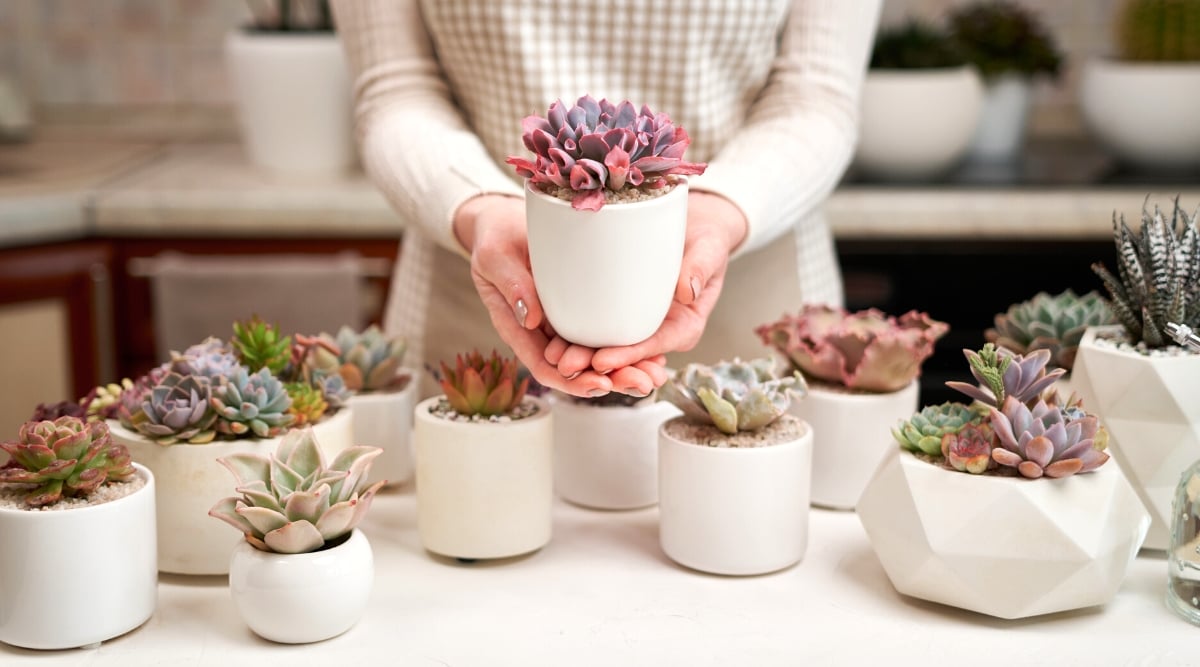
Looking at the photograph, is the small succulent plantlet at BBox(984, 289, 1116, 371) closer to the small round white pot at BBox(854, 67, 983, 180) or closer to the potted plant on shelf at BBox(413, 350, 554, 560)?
the potted plant on shelf at BBox(413, 350, 554, 560)

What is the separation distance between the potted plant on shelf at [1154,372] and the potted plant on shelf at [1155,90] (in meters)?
1.41

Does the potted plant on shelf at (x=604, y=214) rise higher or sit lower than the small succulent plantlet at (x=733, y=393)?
higher

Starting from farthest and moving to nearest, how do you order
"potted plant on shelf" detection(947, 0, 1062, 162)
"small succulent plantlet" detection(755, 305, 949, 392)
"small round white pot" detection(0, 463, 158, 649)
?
"potted plant on shelf" detection(947, 0, 1062, 162)
"small succulent plantlet" detection(755, 305, 949, 392)
"small round white pot" detection(0, 463, 158, 649)

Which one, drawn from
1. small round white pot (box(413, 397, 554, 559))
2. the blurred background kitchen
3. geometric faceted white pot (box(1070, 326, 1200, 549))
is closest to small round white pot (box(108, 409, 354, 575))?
small round white pot (box(413, 397, 554, 559))

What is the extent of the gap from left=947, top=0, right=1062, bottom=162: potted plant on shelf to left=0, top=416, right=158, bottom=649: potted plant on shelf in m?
1.99

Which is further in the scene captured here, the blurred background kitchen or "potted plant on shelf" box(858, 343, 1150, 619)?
the blurred background kitchen

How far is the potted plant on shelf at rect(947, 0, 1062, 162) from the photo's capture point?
2414 millimetres

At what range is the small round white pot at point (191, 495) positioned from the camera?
2.97ft

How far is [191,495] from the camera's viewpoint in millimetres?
910

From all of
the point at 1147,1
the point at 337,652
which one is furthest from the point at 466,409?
the point at 1147,1

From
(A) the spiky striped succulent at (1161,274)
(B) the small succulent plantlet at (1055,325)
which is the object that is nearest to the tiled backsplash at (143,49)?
(B) the small succulent plantlet at (1055,325)


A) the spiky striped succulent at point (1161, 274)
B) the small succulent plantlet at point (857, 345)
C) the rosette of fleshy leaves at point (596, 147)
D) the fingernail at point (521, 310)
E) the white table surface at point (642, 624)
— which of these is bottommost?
the white table surface at point (642, 624)

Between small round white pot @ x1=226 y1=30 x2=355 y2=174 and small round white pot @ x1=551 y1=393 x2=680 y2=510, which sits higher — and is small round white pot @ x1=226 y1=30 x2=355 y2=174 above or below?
above

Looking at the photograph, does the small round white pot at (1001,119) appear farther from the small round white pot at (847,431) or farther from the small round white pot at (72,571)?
the small round white pot at (72,571)
